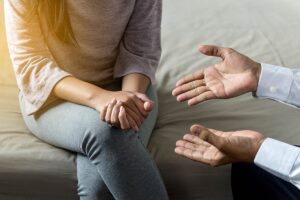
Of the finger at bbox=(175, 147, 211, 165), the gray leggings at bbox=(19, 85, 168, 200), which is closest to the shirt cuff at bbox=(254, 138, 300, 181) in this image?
the finger at bbox=(175, 147, 211, 165)

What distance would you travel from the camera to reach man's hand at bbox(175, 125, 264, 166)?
42.0 inches

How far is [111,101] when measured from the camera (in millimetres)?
1104

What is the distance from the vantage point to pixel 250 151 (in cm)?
108

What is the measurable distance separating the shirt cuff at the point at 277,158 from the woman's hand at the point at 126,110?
257mm

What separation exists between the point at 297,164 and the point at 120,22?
53cm

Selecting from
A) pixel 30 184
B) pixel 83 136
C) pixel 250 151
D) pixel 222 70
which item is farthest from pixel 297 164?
pixel 30 184

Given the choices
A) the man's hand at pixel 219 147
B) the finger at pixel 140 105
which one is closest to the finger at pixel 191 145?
the man's hand at pixel 219 147

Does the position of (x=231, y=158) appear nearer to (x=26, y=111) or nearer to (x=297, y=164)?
(x=297, y=164)

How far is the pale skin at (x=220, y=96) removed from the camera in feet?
3.54

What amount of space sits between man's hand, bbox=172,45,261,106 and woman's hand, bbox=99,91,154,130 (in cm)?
11

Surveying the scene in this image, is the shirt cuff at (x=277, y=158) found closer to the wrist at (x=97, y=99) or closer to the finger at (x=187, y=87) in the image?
the finger at (x=187, y=87)

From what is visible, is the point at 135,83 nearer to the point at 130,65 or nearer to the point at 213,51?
the point at 130,65

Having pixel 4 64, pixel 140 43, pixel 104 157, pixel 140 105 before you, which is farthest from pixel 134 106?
pixel 4 64

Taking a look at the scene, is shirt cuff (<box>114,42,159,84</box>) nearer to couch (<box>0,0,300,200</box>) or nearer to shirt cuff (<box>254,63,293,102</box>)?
couch (<box>0,0,300,200</box>)
